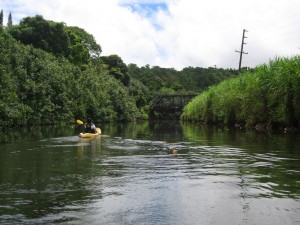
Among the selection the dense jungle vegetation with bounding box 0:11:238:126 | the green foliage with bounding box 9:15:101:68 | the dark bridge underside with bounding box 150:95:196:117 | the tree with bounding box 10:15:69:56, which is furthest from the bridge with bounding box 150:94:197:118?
the tree with bounding box 10:15:69:56

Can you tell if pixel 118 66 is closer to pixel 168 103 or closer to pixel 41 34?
pixel 168 103

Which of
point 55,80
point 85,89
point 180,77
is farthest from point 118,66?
point 180,77

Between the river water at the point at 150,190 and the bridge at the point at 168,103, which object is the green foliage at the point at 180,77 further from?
the river water at the point at 150,190

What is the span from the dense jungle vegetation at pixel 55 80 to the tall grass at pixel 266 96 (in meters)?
18.3

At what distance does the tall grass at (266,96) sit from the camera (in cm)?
2461

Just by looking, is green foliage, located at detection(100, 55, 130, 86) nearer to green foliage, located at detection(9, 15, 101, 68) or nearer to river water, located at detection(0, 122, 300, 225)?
green foliage, located at detection(9, 15, 101, 68)

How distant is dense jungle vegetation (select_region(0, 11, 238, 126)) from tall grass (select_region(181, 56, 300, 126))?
1834 cm

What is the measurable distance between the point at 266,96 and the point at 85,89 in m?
31.8

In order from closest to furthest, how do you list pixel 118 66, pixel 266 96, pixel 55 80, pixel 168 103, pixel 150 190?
pixel 150 190, pixel 266 96, pixel 55 80, pixel 118 66, pixel 168 103

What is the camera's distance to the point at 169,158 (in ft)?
43.1

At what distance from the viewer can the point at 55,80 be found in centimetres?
4472

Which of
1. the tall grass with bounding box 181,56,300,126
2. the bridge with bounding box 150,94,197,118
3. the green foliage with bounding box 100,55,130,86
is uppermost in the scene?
the green foliage with bounding box 100,55,130,86

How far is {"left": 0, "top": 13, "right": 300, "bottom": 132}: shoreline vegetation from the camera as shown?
87.2 feet

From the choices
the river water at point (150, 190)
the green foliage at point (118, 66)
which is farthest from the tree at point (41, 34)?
the river water at point (150, 190)
